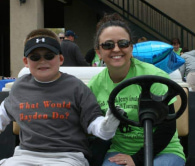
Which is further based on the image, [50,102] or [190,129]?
[190,129]

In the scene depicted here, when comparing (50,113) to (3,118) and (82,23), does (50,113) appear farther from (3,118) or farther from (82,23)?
(82,23)

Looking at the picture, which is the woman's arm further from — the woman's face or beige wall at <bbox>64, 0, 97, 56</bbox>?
beige wall at <bbox>64, 0, 97, 56</bbox>

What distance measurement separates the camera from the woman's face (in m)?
2.04

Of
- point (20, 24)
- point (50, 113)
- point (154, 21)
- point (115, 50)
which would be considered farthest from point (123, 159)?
point (154, 21)

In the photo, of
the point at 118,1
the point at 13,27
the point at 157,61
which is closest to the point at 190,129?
the point at 157,61

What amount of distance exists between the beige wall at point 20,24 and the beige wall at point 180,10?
4.03 meters

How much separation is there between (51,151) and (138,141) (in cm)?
53

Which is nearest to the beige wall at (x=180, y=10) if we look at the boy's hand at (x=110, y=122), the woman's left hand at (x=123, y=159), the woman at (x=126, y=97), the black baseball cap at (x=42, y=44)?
the woman at (x=126, y=97)

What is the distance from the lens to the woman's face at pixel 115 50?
2037 mm

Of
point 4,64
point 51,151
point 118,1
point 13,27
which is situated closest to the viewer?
point 51,151

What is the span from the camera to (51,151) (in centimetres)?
202

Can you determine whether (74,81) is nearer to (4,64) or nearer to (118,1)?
(118,1)

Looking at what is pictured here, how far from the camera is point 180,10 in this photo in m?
11.1

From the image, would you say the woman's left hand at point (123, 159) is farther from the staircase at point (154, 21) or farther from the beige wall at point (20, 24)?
the staircase at point (154, 21)
